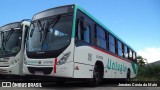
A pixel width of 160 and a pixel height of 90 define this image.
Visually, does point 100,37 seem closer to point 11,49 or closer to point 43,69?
point 43,69

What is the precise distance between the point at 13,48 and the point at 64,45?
15.4 ft

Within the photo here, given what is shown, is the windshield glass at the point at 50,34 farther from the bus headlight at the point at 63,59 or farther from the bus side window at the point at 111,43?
the bus side window at the point at 111,43

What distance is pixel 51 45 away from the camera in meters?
10.7

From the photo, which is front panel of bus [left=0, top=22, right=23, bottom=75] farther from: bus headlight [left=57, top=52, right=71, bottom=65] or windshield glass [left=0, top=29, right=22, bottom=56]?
bus headlight [left=57, top=52, right=71, bottom=65]

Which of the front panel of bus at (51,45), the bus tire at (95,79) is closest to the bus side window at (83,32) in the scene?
the front panel of bus at (51,45)

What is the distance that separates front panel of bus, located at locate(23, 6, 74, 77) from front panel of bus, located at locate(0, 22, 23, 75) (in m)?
2.61

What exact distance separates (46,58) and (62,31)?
3.74ft

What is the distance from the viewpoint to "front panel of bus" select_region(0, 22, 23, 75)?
14.0 m

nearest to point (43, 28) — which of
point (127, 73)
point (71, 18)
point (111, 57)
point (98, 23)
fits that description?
point (71, 18)

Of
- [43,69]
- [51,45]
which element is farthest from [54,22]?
[43,69]

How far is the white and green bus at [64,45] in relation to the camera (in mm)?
10328

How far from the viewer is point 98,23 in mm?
13758

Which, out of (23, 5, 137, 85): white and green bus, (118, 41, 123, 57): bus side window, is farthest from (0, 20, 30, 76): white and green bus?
(118, 41, 123, 57): bus side window

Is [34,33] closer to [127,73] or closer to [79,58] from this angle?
[79,58]
